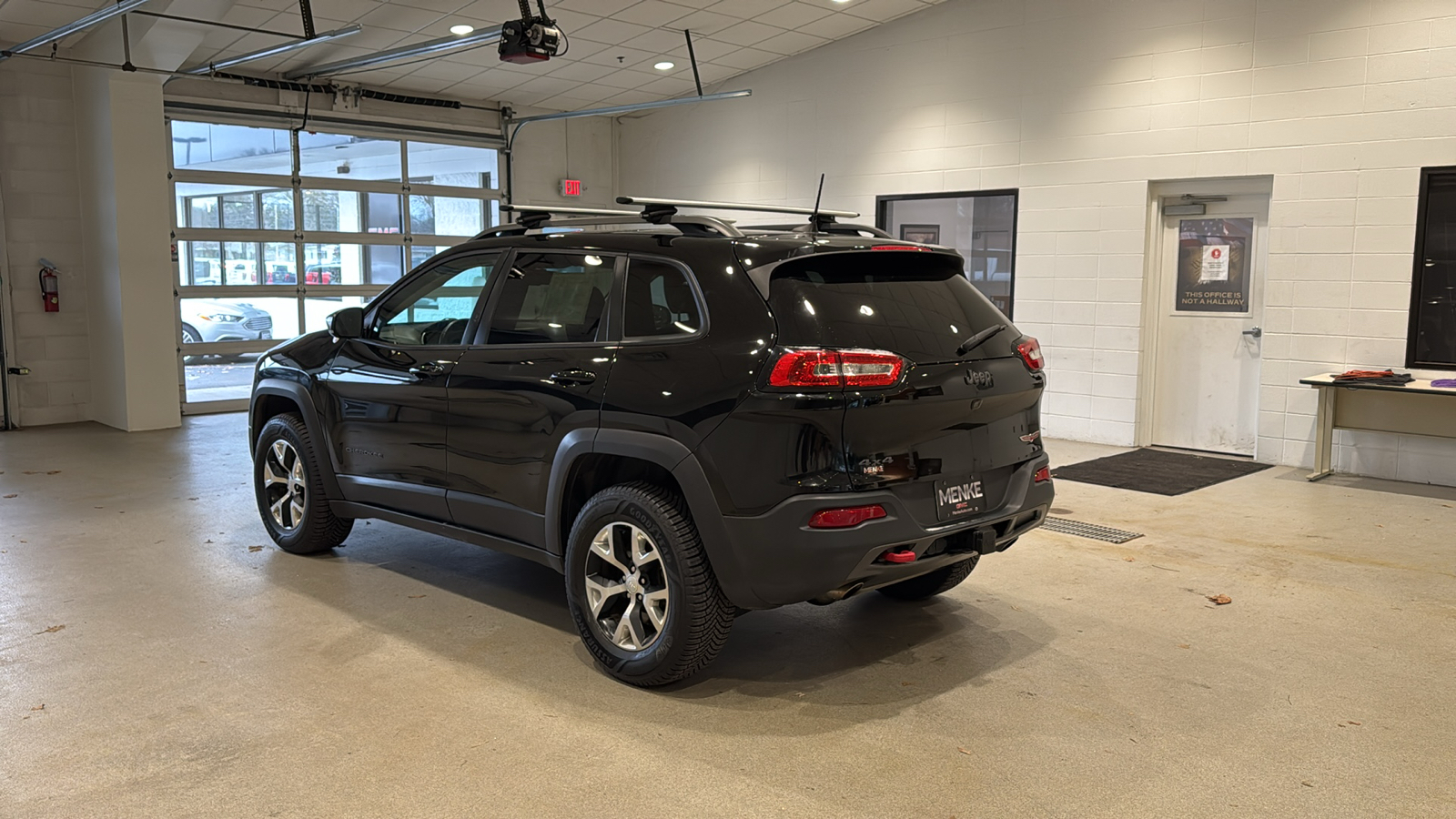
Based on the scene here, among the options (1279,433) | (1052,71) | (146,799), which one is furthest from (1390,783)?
(1052,71)

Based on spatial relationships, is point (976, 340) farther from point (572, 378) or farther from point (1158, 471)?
point (1158, 471)

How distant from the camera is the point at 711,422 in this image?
325cm

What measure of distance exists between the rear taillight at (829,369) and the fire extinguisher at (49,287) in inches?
339

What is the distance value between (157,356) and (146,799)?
24.9 feet

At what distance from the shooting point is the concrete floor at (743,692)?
2.79 metres

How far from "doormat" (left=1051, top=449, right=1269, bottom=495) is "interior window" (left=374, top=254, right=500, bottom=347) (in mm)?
4393

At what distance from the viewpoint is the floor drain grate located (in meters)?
5.59

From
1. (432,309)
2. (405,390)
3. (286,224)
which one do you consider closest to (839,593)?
(405,390)

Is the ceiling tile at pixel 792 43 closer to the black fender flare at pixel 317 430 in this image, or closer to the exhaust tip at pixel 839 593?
the black fender flare at pixel 317 430

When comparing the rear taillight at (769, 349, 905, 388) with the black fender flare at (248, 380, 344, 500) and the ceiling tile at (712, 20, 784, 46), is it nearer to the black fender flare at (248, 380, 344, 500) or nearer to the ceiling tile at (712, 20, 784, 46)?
the black fender flare at (248, 380, 344, 500)

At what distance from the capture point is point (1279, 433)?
25.6ft

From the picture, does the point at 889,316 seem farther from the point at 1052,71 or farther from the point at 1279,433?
the point at 1052,71

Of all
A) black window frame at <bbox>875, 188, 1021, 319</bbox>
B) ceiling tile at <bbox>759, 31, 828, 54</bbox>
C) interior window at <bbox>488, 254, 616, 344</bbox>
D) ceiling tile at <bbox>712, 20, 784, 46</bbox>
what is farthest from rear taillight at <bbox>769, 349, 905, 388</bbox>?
ceiling tile at <bbox>759, 31, 828, 54</bbox>

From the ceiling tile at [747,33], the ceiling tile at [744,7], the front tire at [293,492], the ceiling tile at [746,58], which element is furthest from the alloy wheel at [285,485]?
the ceiling tile at [746,58]
